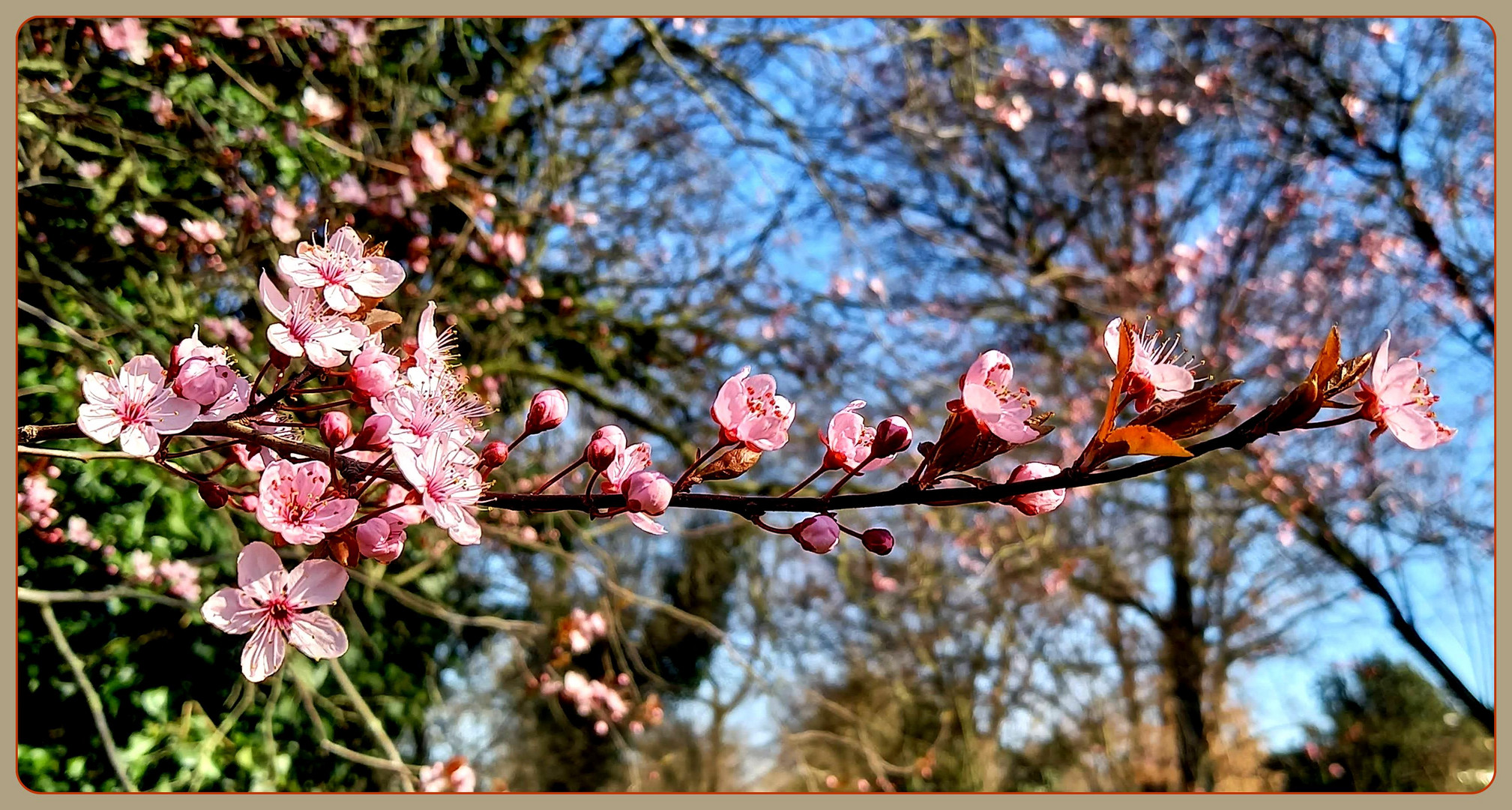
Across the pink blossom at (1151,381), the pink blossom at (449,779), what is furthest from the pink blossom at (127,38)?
the pink blossom at (1151,381)

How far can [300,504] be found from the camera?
0.62 metres

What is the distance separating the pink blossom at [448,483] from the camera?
0.60 metres

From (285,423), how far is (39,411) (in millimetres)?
1798

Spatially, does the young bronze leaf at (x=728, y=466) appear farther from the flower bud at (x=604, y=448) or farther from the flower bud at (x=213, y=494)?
the flower bud at (x=213, y=494)

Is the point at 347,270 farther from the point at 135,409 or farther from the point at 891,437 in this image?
the point at 891,437

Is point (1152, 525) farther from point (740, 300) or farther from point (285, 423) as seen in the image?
point (285, 423)

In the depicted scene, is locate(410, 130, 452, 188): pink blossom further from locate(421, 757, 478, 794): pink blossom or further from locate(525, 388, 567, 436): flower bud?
locate(525, 388, 567, 436): flower bud

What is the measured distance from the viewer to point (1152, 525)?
5707 millimetres

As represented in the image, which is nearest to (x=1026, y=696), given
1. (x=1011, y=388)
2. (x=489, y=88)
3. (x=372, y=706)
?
(x=372, y=706)

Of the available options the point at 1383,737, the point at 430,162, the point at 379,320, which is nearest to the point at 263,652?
the point at 379,320

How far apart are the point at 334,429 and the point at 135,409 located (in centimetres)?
14

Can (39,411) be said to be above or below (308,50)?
below

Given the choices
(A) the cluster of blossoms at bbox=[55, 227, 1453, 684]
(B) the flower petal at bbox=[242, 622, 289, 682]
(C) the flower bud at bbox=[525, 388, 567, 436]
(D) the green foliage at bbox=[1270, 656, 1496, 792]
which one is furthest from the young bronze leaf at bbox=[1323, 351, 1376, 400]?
(D) the green foliage at bbox=[1270, 656, 1496, 792]

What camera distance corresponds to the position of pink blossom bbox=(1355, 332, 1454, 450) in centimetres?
60
